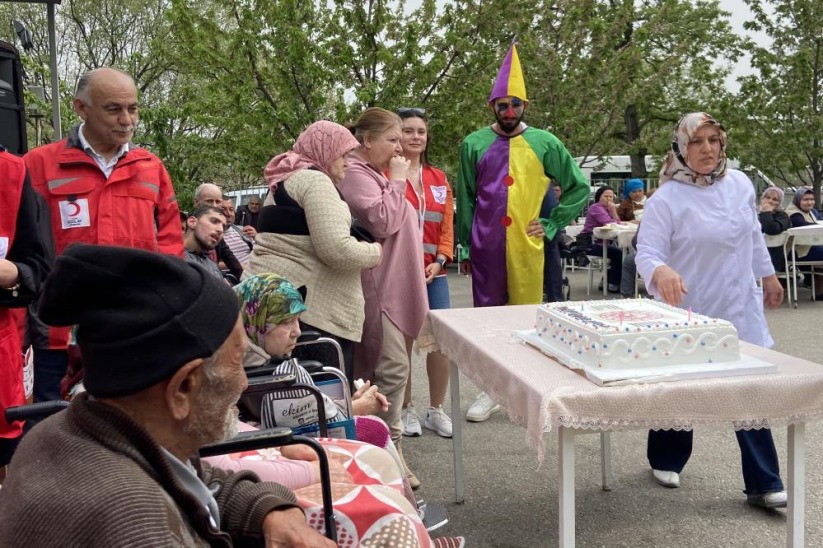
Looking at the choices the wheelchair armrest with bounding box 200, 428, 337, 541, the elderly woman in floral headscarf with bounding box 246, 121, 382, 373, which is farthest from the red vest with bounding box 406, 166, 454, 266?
the wheelchair armrest with bounding box 200, 428, 337, 541

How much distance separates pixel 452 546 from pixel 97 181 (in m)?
2.08

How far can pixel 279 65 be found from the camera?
32.2 ft

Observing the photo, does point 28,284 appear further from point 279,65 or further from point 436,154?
point 436,154

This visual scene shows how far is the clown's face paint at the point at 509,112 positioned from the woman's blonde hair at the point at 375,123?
36.6 inches

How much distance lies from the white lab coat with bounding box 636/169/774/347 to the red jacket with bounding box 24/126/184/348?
2.20m

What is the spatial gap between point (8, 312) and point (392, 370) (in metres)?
1.95

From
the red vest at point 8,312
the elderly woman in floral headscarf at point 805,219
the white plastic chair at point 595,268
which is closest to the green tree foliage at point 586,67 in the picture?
the white plastic chair at point 595,268

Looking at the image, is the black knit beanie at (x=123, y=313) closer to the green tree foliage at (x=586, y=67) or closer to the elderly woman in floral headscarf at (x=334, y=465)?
the elderly woman in floral headscarf at (x=334, y=465)

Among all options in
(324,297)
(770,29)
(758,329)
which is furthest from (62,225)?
(770,29)

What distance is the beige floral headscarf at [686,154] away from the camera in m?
3.58

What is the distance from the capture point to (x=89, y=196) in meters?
3.31

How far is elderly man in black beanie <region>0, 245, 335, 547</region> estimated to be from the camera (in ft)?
3.82

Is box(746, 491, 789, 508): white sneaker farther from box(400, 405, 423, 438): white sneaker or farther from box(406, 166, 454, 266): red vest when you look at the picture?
box(406, 166, 454, 266): red vest

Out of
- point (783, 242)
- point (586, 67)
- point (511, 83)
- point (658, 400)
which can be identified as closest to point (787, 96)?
point (586, 67)
